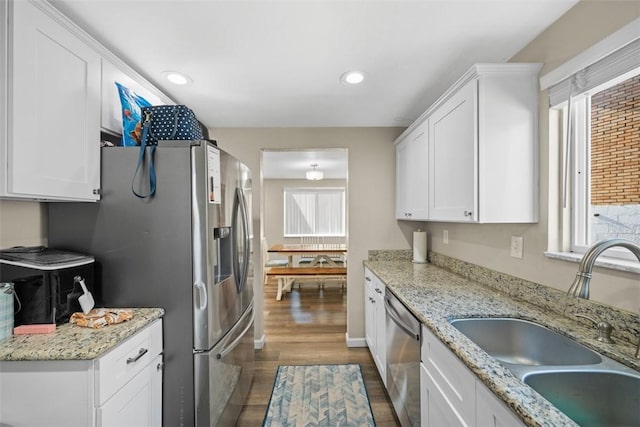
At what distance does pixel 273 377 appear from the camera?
2.43 meters

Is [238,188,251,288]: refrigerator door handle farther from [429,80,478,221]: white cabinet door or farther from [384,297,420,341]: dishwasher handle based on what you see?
[429,80,478,221]: white cabinet door

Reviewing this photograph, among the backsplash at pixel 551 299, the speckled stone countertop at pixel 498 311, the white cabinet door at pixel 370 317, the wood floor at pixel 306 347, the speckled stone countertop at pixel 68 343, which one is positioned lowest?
the wood floor at pixel 306 347

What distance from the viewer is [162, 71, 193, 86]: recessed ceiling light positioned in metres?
1.83

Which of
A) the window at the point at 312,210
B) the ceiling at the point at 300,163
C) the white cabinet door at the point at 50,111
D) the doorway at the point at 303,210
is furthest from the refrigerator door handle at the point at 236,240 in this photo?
the window at the point at 312,210

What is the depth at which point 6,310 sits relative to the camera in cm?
110

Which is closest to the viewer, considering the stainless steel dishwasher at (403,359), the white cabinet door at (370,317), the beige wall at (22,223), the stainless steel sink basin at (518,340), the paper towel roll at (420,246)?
the stainless steel sink basin at (518,340)

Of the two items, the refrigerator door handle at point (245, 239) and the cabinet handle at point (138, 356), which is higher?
the refrigerator door handle at point (245, 239)

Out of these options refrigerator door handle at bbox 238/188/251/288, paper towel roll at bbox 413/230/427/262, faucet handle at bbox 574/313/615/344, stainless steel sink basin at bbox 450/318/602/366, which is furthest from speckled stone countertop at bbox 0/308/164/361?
paper towel roll at bbox 413/230/427/262

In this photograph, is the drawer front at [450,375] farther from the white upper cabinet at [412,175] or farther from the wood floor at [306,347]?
the white upper cabinet at [412,175]

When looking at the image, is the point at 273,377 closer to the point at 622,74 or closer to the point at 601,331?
the point at 601,331

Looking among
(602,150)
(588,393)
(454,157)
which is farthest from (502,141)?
(588,393)

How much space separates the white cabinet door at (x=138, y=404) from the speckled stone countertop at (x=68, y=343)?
0.22 metres

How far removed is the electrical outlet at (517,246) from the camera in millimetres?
1588

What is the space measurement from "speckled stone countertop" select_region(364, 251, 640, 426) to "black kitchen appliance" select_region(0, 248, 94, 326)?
63.6 inches
